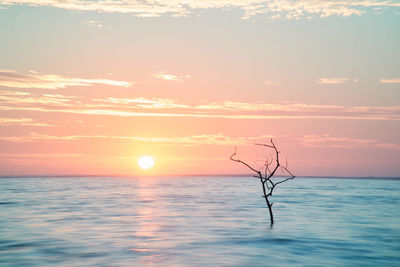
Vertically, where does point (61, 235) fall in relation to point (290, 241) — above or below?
above

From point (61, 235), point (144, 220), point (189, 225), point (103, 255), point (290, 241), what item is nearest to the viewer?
point (103, 255)

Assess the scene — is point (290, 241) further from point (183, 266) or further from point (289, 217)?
point (289, 217)

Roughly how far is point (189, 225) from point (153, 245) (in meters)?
7.64

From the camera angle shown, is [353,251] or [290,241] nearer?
[353,251]

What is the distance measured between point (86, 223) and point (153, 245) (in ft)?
32.4

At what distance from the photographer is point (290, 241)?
2238cm

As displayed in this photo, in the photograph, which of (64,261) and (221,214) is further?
(221,214)

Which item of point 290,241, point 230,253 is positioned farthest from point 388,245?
point 230,253

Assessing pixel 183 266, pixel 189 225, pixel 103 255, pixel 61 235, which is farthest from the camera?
pixel 189 225

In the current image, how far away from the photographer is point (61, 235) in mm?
23844

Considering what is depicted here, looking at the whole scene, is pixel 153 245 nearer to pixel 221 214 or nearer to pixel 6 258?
pixel 6 258

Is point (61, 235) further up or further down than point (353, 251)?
further up

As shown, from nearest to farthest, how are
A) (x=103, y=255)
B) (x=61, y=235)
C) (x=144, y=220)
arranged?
(x=103, y=255) < (x=61, y=235) < (x=144, y=220)

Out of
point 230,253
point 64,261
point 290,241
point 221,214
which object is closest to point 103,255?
point 64,261
